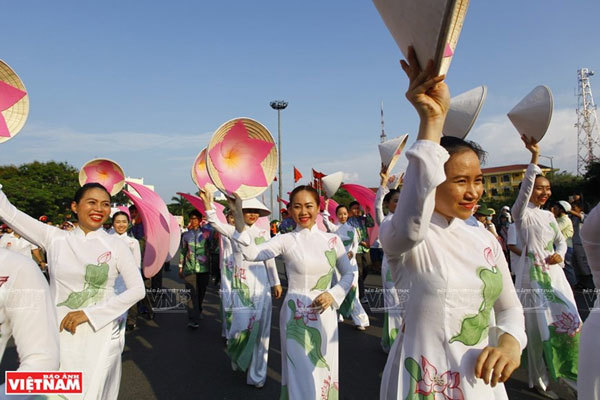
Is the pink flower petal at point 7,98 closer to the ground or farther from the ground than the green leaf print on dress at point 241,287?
farther from the ground

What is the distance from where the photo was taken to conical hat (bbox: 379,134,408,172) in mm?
4324

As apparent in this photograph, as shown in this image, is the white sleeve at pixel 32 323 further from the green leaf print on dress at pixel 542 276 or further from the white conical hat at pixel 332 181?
the white conical hat at pixel 332 181

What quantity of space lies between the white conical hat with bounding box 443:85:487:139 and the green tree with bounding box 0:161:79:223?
27862 millimetres

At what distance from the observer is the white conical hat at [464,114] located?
2.36 m

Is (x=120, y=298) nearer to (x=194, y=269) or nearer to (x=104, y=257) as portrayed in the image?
(x=104, y=257)

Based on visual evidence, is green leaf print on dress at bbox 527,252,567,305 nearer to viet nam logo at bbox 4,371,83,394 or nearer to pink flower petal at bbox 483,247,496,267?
pink flower petal at bbox 483,247,496,267

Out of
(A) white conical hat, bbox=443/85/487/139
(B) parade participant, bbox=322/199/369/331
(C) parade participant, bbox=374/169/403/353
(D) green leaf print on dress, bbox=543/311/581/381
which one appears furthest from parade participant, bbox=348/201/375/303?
(A) white conical hat, bbox=443/85/487/139

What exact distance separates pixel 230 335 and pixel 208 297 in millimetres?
4857

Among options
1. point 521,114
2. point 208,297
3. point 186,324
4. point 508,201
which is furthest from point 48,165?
point 508,201

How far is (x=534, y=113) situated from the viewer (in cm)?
307

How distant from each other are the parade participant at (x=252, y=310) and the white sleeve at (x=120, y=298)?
112cm

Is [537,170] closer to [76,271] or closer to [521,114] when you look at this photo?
[521,114]

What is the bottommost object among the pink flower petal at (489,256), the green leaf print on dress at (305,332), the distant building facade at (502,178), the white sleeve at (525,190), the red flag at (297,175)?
the green leaf print on dress at (305,332)

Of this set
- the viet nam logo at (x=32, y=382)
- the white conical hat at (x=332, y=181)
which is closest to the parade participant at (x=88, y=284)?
the viet nam logo at (x=32, y=382)
